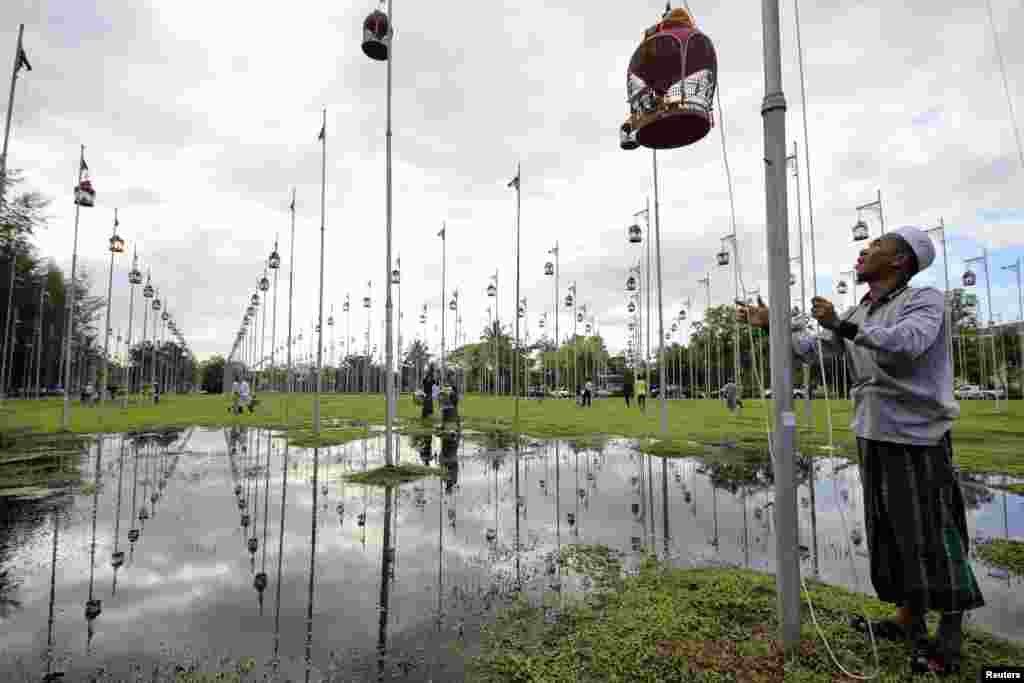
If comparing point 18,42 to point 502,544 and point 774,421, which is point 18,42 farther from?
point 774,421

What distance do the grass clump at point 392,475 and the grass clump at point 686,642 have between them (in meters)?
5.67

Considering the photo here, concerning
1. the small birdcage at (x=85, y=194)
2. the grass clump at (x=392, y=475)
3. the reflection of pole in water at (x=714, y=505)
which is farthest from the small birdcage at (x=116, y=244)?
the reflection of pole in water at (x=714, y=505)

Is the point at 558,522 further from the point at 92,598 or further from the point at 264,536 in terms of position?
the point at 92,598

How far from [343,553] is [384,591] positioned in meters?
1.25

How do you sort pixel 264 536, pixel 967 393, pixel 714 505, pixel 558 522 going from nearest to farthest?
pixel 264 536 < pixel 558 522 < pixel 714 505 < pixel 967 393

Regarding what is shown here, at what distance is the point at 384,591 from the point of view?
452 cm

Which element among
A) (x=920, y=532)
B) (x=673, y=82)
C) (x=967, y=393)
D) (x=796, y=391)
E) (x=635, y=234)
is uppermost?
(x=635, y=234)

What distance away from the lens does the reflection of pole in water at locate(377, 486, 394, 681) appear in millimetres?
3388

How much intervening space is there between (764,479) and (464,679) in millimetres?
8304

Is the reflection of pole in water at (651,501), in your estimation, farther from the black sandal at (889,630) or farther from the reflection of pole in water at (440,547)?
the reflection of pole in water at (440,547)

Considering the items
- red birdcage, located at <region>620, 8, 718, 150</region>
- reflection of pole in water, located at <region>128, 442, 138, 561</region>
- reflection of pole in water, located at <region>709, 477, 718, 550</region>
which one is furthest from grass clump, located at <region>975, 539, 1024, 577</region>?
reflection of pole in water, located at <region>128, 442, 138, 561</region>

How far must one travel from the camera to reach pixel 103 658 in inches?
134

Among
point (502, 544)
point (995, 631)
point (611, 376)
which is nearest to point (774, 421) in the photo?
point (995, 631)

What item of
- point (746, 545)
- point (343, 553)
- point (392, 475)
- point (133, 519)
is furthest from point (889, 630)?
point (133, 519)
